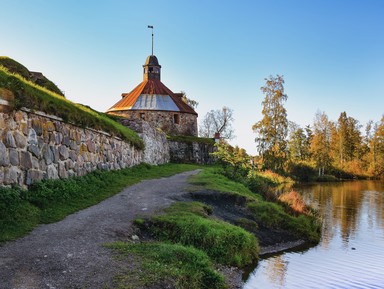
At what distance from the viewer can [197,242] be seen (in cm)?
892

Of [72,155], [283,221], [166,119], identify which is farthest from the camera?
[166,119]

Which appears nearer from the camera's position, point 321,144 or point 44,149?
point 44,149

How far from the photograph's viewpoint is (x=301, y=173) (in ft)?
161

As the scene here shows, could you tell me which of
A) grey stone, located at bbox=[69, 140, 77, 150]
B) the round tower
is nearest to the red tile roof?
the round tower

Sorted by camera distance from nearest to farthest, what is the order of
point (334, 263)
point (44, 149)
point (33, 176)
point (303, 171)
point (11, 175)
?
point (11, 175), point (33, 176), point (44, 149), point (334, 263), point (303, 171)

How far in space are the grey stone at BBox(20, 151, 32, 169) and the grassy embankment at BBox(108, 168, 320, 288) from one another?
302 centimetres

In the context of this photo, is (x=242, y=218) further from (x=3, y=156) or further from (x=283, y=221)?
(x=3, y=156)

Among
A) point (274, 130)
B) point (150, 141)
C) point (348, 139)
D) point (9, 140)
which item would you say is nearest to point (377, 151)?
point (348, 139)

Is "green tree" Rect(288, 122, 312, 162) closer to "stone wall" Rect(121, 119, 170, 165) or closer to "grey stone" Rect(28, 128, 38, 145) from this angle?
"stone wall" Rect(121, 119, 170, 165)

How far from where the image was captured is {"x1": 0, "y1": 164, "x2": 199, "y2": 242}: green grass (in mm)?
7704

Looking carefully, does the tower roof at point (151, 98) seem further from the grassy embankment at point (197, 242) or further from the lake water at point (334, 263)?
the grassy embankment at point (197, 242)

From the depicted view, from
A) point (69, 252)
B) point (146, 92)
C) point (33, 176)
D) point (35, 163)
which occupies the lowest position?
point (69, 252)

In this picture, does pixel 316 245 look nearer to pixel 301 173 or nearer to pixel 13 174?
pixel 13 174

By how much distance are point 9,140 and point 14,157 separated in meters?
0.42
